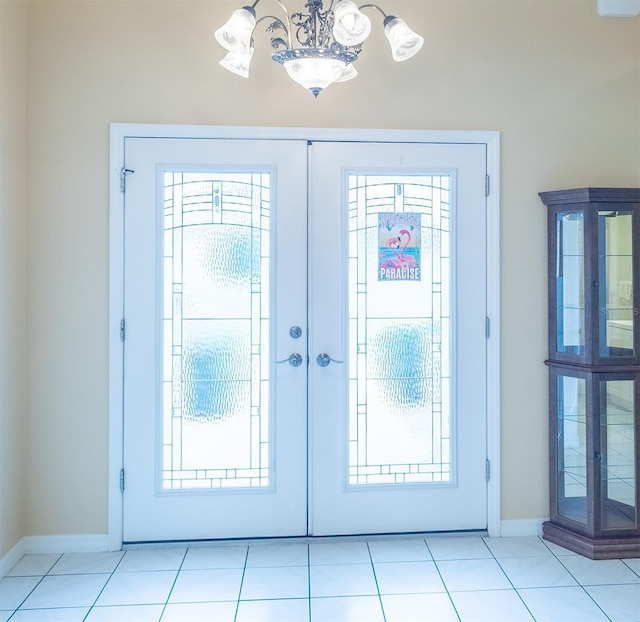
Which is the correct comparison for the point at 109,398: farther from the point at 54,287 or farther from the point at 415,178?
the point at 415,178

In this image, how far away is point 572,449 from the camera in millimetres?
3082

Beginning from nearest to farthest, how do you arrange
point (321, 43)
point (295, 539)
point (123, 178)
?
point (321, 43)
point (123, 178)
point (295, 539)

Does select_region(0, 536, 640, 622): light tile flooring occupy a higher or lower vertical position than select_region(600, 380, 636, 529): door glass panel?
lower

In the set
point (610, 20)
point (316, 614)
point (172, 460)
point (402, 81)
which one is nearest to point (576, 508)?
point (316, 614)

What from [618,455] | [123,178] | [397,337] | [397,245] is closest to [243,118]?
[123,178]

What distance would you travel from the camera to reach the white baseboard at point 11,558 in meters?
2.75

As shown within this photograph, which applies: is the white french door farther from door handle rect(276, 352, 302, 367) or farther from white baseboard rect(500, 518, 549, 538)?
white baseboard rect(500, 518, 549, 538)

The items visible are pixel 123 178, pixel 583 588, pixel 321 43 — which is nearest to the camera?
pixel 321 43

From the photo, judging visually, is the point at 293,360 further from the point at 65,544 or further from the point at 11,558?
the point at 11,558

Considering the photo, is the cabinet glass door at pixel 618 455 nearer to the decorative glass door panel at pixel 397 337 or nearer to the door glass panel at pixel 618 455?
the door glass panel at pixel 618 455

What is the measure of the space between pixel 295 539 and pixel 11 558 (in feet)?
4.47

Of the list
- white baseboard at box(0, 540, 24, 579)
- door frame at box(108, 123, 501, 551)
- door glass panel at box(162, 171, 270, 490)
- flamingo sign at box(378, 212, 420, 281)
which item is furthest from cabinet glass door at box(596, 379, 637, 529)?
white baseboard at box(0, 540, 24, 579)

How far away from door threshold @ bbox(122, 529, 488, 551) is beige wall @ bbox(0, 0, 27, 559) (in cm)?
61

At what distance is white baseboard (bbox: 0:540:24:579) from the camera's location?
9.01 ft
